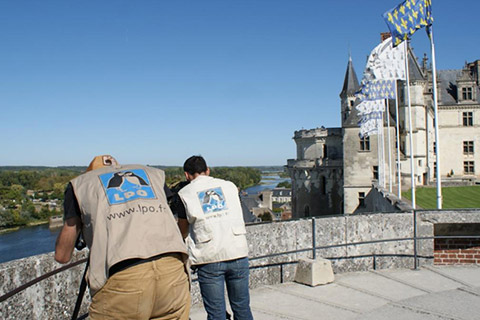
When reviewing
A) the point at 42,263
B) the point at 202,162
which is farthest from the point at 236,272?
the point at 42,263

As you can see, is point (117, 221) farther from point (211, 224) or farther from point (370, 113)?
point (370, 113)

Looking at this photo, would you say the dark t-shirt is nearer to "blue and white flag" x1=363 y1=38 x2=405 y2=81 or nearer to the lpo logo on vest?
the lpo logo on vest

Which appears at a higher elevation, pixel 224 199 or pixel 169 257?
pixel 224 199

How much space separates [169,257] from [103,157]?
869mm

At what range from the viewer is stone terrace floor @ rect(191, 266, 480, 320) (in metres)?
4.99

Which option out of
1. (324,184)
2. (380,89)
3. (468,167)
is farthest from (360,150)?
(380,89)

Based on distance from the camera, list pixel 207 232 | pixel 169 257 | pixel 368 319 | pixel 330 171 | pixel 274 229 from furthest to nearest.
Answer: pixel 330 171 → pixel 274 229 → pixel 368 319 → pixel 207 232 → pixel 169 257

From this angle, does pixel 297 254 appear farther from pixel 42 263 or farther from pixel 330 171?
pixel 330 171

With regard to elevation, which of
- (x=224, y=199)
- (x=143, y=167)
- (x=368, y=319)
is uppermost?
(x=143, y=167)

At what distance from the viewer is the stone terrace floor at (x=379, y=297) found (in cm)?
499

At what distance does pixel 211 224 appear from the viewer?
3.71m

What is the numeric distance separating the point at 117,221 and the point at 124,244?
14 centimetres

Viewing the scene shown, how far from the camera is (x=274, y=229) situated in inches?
247

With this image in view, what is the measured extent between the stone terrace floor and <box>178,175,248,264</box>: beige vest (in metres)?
1.56
